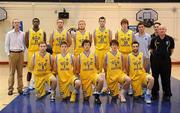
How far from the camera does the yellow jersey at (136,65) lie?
7.05 m

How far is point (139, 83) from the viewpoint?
7.10 metres

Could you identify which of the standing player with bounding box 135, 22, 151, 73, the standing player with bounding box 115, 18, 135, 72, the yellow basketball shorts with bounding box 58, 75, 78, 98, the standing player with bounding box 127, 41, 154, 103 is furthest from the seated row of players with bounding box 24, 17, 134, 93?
the yellow basketball shorts with bounding box 58, 75, 78, 98

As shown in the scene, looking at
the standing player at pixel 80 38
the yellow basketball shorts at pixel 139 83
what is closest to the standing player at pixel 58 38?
the standing player at pixel 80 38

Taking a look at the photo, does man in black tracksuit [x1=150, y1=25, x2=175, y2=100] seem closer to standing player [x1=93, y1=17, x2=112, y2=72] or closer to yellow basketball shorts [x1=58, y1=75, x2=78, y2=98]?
standing player [x1=93, y1=17, x2=112, y2=72]

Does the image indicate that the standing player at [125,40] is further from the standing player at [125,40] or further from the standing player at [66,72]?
the standing player at [66,72]

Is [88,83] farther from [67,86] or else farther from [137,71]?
[137,71]

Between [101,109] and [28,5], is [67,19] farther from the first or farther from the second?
[101,109]

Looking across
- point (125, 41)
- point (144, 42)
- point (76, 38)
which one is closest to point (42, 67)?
point (76, 38)

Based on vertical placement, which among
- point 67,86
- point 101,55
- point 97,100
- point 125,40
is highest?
point 125,40

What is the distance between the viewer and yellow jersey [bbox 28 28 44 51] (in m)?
7.80

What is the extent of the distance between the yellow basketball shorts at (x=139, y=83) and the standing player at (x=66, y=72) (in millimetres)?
1202

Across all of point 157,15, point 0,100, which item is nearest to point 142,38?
point 0,100

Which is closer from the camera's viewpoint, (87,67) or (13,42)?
(87,67)

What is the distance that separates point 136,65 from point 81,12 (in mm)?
6453
